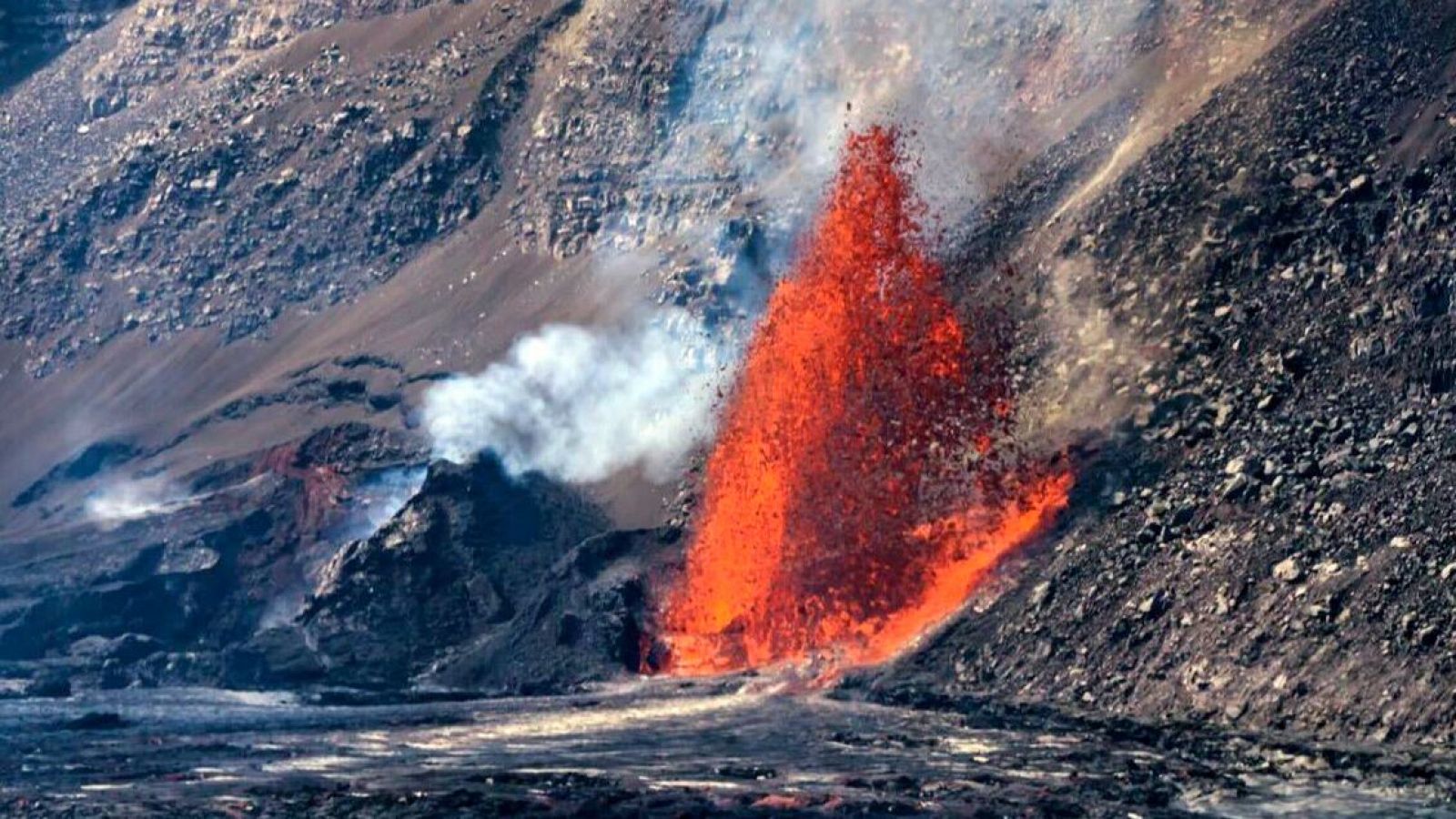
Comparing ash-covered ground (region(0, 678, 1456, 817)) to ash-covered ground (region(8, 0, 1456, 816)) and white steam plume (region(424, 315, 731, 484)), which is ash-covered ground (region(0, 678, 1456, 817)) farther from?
white steam plume (region(424, 315, 731, 484))

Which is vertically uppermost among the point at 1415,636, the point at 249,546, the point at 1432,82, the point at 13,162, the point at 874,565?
the point at 13,162

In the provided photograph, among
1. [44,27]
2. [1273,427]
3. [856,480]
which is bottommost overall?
[1273,427]

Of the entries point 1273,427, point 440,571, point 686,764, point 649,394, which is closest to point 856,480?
point 1273,427

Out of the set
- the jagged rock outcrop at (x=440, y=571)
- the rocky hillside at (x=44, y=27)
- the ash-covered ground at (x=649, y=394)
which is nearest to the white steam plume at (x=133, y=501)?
the ash-covered ground at (x=649, y=394)

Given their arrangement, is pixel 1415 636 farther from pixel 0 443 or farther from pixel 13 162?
pixel 13 162

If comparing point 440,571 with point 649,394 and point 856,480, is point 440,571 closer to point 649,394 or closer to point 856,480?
point 649,394

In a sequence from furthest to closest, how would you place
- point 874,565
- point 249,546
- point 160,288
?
point 160,288 < point 249,546 < point 874,565

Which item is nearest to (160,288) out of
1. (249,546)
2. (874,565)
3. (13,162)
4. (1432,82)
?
(13,162)

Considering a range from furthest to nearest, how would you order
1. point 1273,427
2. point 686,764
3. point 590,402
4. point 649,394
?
point 590,402 → point 649,394 → point 1273,427 → point 686,764
